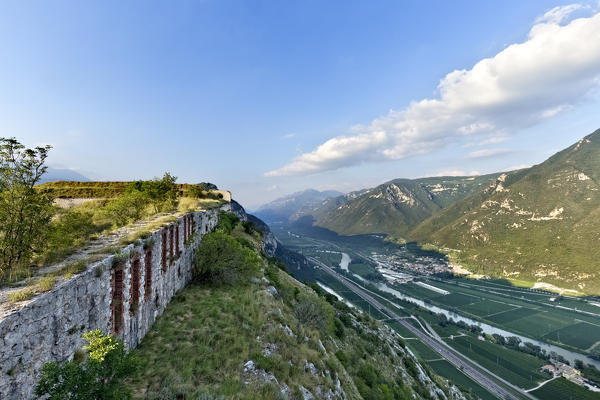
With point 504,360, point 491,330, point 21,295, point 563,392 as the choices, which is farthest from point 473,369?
point 21,295

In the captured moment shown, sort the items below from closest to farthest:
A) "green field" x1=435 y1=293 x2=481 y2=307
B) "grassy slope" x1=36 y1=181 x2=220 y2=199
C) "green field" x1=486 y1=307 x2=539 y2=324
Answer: "grassy slope" x1=36 y1=181 x2=220 y2=199 < "green field" x1=486 y1=307 x2=539 y2=324 < "green field" x1=435 y1=293 x2=481 y2=307

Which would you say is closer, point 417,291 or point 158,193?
point 158,193

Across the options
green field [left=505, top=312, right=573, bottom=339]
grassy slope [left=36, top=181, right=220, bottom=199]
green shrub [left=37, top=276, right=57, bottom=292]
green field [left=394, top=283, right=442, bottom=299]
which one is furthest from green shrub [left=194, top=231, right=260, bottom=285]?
green field [left=394, top=283, right=442, bottom=299]

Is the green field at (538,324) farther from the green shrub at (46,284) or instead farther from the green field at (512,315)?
the green shrub at (46,284)

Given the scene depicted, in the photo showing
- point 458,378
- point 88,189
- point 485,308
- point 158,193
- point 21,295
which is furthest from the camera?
point 485,308

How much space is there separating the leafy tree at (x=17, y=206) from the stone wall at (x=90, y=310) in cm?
416

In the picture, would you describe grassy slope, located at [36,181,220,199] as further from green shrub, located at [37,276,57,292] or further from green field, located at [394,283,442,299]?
green field, located at [394,283,442,299]

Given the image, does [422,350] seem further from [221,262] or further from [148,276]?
[148,276]

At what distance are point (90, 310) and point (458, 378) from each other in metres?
120

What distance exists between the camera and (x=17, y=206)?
12102 millimetres

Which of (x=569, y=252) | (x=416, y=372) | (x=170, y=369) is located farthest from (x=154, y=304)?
(x=569, y=252)

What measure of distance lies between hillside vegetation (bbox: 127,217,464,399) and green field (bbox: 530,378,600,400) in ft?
340

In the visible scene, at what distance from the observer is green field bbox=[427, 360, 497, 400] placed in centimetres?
8508

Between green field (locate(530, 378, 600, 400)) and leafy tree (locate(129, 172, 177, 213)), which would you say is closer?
leafy tree (locate(129, 172, 177, 213))
